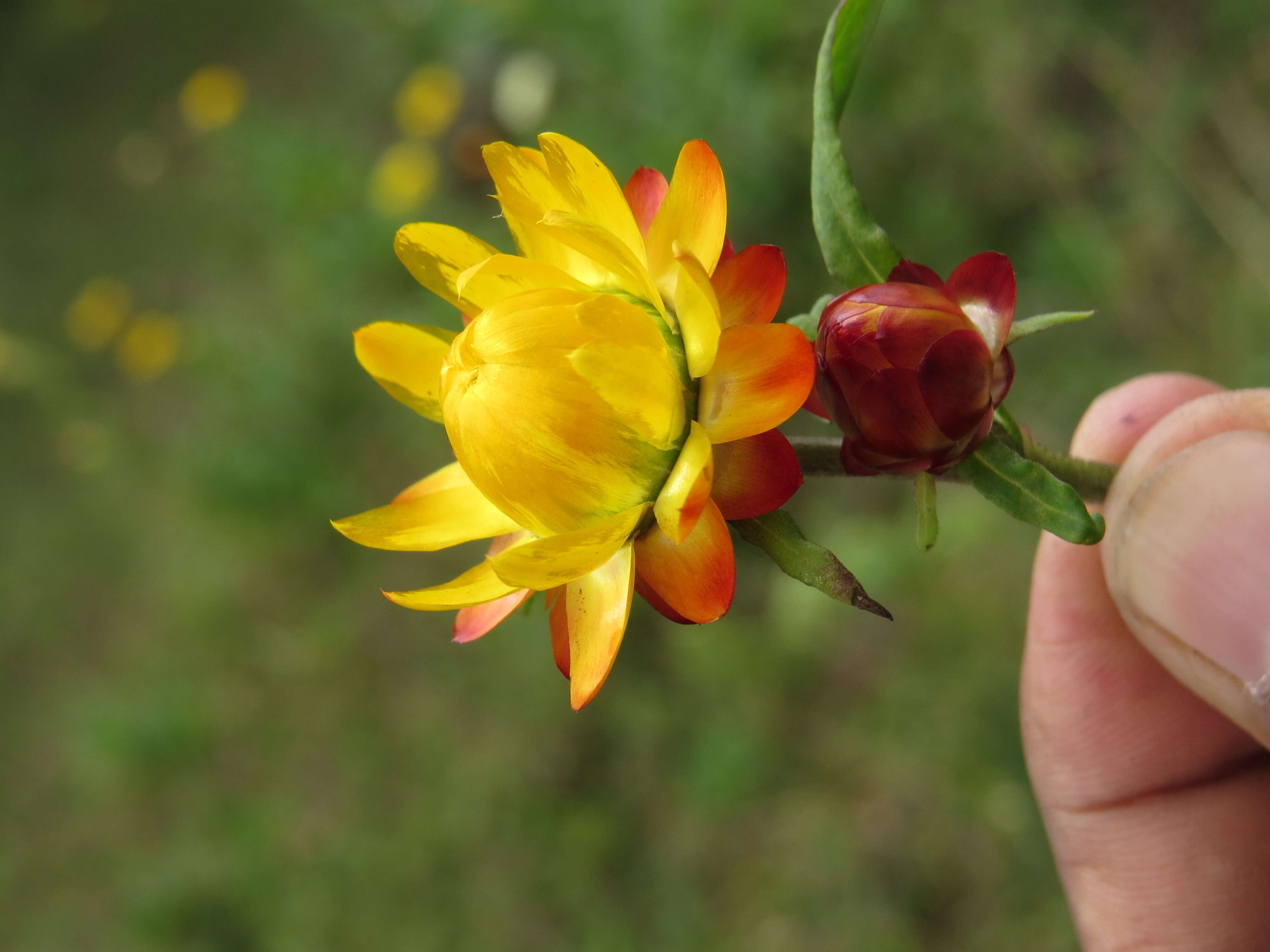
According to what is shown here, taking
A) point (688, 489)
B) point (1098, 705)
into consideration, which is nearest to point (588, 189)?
point (688, 489)

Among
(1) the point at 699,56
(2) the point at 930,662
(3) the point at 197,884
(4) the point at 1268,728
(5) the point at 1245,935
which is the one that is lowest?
(3) the point at 197,884

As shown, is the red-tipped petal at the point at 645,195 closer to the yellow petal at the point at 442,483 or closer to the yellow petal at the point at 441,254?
the yellow petal at the point at 441,254

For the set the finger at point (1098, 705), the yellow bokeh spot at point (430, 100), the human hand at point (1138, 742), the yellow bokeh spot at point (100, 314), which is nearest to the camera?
the human hand at point (1138, 742)

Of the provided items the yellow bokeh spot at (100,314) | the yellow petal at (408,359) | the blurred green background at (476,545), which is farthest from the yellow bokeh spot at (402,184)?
the yellow petal at (408,359)

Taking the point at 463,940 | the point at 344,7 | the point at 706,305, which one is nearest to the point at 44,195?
the point at 344,7

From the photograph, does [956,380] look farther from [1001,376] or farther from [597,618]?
[597,618]

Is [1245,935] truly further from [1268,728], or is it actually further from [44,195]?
[44,195]
